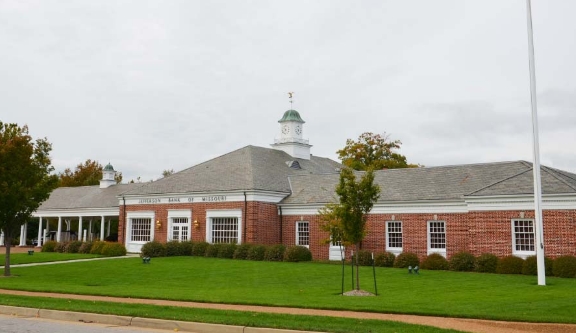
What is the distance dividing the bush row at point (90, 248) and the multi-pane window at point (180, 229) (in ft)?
11.2

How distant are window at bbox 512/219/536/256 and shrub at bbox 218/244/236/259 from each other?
15443mm

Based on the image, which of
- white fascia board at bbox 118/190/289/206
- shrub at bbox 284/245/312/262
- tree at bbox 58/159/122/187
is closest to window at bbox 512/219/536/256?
shrub at bbox 284/245/312/262

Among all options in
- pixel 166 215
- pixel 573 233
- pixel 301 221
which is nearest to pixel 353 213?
pixel 573 233

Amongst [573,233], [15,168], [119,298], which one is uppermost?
[15,168]

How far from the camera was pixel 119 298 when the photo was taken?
17.1 metres

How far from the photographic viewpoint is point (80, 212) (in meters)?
50.9

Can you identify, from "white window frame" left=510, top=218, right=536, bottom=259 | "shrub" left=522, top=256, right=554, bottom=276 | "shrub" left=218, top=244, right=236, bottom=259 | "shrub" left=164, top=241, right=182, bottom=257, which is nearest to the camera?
"shrub" left=522, top=256, right=554, bottom=276

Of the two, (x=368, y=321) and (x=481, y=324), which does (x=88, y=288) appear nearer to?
(x=368, y=321)

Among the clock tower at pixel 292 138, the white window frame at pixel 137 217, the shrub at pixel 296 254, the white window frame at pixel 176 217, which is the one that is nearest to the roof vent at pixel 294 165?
the clock tower at pixel 292 138

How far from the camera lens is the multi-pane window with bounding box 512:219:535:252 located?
2670 cm

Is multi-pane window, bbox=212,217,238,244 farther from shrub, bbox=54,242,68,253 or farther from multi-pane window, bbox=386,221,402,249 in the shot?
shrub, bbox=54,242,68,253

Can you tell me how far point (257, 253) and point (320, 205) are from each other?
461 centimetres

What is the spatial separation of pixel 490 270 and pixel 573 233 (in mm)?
3810

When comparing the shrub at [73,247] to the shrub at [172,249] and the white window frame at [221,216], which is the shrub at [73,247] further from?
the white window frame at [221,216]
